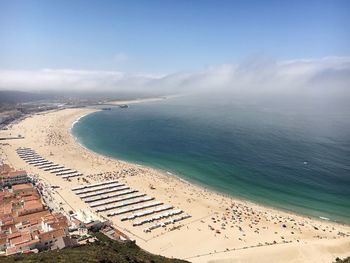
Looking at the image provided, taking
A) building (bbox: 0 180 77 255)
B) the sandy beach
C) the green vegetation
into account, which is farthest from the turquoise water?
building (bbox: 0 180 77 255)

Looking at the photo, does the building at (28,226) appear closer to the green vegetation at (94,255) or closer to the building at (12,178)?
the green vegetation at (94,255)

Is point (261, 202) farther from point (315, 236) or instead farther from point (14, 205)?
point (14, 205)

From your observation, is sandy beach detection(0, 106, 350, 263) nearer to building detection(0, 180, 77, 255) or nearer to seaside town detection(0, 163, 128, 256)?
seaside town detection(0, 163, 128, 256)

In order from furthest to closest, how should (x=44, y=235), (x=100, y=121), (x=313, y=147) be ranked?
(x=100, y=121)
(x=313, y=147)
(x=44, y=235)

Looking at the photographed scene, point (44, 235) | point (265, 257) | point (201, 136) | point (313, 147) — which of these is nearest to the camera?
point (44, 235)

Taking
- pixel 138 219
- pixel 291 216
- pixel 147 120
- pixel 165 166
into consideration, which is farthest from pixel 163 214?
pixel 147 120

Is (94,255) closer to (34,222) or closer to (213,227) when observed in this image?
(34,222)

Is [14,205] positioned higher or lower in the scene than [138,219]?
higher

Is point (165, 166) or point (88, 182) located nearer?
point (88, 182)
